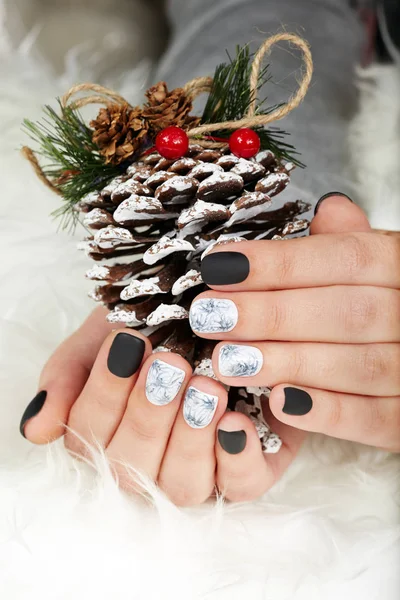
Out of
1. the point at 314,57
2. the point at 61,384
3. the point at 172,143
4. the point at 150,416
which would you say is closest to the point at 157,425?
the point at 150,416

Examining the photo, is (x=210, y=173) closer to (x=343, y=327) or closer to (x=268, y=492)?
(x=343, y=327)

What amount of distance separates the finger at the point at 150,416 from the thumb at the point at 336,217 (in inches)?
6.9

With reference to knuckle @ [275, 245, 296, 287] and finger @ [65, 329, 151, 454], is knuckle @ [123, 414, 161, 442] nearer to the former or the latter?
finger @ [65, 329, 151, 454]

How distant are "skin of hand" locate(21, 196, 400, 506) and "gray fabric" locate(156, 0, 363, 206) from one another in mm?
318

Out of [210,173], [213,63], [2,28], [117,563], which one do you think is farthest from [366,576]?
[2,28]

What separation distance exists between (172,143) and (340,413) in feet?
0.82

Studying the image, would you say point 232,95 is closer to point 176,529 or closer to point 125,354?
point 125,354

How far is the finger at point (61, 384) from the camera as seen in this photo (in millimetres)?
453

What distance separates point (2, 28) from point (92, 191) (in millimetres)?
612

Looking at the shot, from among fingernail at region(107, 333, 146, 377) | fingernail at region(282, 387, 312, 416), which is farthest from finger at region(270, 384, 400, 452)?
fingernail at region(107, 333, 146, 377)

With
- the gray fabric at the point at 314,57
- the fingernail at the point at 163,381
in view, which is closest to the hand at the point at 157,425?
the fingernail at the point at 163,381

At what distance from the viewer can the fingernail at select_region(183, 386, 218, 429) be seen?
1.29ft

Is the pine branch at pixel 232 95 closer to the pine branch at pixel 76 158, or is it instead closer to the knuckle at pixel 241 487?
the pine branch at pixel 76 158

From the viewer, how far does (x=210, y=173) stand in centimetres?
39
